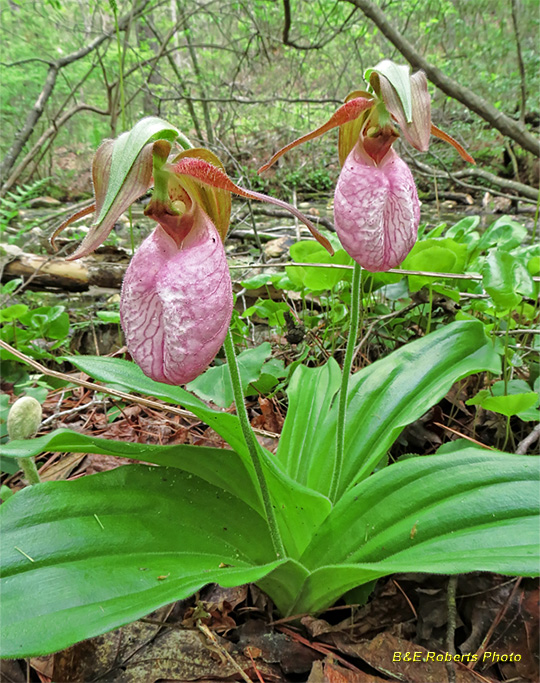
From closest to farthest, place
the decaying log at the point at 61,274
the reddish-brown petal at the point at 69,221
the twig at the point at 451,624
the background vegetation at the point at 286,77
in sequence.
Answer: the reddish-brown petal at the point at 69,221
the twig at the point at 451,624
the decaying log at the point at 61,274
the background vegetation at the point at 286,77

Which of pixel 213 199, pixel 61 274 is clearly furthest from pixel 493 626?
pixel 61 274

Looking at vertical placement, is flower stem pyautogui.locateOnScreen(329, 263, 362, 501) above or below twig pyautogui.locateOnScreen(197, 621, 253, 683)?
above

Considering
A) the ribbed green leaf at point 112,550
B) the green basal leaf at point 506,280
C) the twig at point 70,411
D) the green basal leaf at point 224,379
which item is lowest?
→ the ribbed green leaf at point 112,550

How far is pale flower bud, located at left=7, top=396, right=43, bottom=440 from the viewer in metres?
0.96

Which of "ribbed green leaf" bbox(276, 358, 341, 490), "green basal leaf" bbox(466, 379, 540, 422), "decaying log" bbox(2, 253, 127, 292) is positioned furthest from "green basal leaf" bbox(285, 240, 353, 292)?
"decaying log" bbox(2, 253, 127, 292)

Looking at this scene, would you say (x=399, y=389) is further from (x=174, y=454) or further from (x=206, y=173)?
(x=206, y=173)

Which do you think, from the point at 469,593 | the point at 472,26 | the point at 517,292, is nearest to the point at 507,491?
the point at 469,593

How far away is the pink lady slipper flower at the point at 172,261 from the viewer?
1.97ft

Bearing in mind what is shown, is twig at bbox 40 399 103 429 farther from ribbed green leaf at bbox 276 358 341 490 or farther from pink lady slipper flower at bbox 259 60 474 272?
pink lady slipper flower at bbox 259 60 474 272

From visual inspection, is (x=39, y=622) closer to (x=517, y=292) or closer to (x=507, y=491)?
(x=507, y=491)

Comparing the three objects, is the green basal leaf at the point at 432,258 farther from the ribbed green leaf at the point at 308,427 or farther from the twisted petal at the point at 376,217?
the twisted petal at the point at 376,217

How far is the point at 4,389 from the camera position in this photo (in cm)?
168

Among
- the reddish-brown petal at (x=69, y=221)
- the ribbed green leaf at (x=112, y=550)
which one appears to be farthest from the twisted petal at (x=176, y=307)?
the ribbed green leaf at (x=112, y=550)

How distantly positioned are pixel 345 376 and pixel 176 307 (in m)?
0.41
